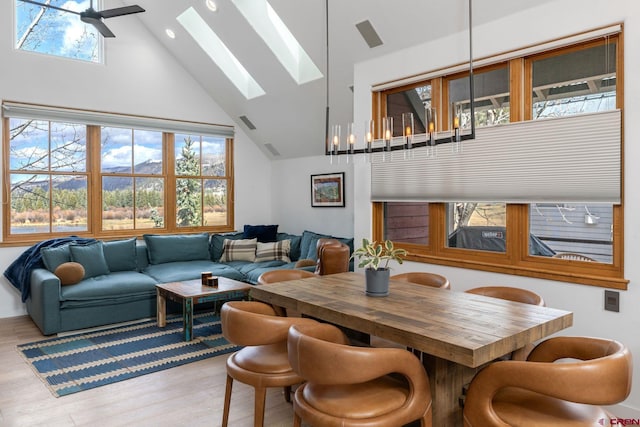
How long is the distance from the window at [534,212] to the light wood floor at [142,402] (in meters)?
1.93

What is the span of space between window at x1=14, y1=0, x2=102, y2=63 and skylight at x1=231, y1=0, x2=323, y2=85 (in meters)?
2.26

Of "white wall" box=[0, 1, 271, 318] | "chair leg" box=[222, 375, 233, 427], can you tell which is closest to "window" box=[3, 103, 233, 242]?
"white wall" box=[0, 1, 271, 318]

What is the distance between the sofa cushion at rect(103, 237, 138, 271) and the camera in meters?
5.52

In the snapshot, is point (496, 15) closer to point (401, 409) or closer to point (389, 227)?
point (389, 227)

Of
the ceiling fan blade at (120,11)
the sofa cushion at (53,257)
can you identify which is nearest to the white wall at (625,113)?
the ceiling fan blade at (120,11)

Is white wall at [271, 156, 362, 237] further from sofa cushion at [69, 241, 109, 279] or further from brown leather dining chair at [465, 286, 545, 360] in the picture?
brown leather dining chair at [465, 286, 545, 360]

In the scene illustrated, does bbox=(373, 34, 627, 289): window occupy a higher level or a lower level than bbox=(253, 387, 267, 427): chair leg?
higher

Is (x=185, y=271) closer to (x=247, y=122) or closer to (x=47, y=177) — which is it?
(x=47, y=177)

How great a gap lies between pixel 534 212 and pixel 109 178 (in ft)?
16.8

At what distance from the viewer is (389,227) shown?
14.8ft

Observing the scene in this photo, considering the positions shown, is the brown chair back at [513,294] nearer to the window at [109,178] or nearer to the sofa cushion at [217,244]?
the sofa cushion at [217,244]

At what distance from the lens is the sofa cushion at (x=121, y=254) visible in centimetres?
552

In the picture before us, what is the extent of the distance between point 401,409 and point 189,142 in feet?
18.5

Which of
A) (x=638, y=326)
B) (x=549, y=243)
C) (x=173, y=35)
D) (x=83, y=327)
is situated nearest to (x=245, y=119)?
(x=173, y=35)
